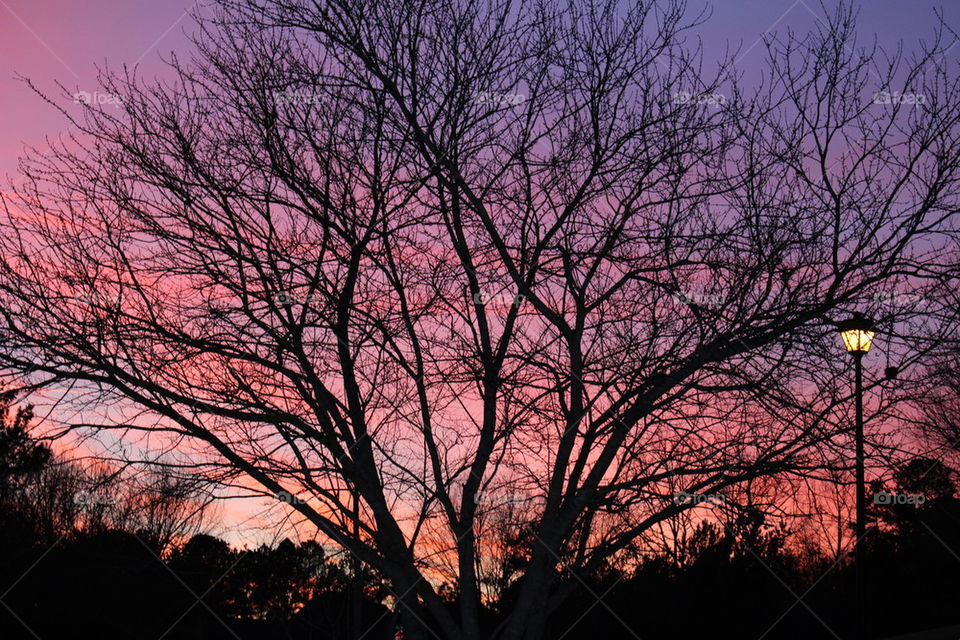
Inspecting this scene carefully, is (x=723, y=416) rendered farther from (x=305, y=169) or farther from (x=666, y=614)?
(x=666, y=614)

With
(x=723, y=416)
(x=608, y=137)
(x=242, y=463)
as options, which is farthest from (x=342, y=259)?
(x=723, y=416)

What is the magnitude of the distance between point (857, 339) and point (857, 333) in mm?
77

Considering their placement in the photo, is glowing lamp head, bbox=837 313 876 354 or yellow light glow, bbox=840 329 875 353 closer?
glowing lamp head, bbox=837 313 876 354

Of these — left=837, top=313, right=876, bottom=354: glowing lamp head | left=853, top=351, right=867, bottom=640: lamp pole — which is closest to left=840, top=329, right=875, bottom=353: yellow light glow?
left=837, top=313, right=876, bottom=354: glowing lamp head

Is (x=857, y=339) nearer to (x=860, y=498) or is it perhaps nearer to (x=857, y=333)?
(x=857, y=333)

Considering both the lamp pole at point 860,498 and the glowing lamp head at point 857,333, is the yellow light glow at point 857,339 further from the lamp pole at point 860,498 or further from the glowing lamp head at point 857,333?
the lamp pole at point 860,498

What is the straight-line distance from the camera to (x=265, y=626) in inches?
1197

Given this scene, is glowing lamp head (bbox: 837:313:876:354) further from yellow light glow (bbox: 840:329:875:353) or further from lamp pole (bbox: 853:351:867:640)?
lamp pole (bbox: 853:351:867:640)

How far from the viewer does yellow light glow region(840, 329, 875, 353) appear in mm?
7348

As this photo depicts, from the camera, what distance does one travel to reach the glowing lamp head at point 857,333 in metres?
7.02

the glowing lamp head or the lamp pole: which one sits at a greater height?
A: the glowing lamp head

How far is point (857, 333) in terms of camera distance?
7.43m

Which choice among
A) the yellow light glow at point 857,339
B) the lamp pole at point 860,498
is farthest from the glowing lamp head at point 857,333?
the lamp pole at point 860,498

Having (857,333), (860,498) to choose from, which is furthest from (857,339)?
(860,498)
